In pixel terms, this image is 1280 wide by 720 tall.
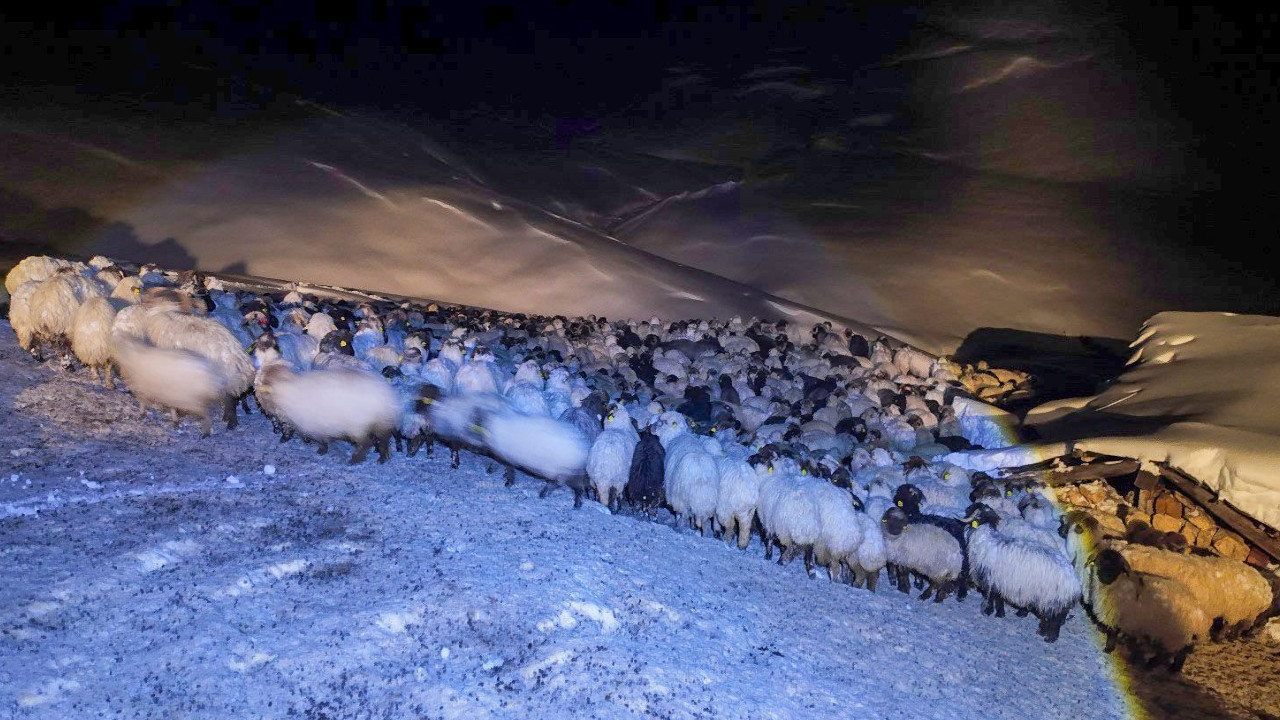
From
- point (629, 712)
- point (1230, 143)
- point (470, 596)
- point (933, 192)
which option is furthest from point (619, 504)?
point (1230, 143)

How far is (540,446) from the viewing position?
640cm

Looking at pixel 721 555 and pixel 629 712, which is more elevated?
pixel 721 555

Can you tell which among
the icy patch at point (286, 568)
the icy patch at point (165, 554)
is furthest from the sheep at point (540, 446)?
the icy patch at point (165, 554)

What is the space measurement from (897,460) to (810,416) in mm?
1116

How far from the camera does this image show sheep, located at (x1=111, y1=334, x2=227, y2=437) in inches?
253

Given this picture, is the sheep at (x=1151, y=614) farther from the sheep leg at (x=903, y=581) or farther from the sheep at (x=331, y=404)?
the sheep at (x=331, y=404)

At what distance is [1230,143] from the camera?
25.8 meters

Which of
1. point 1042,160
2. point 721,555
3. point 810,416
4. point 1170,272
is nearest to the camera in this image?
point 721,555

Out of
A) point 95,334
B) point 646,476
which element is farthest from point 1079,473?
point 95,334

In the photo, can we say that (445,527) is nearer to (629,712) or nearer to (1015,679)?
(629,712)

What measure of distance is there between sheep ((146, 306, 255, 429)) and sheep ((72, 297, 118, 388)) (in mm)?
497

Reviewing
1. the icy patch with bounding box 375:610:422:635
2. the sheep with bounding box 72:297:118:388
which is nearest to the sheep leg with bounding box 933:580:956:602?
the icy patch with bounding box 375:610:422:635

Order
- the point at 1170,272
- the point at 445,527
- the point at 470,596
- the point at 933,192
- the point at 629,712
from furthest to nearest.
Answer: the point at 933,192 < the point at 1170,272 < the point at 445,527 < the point at 470,596 < the point at 629,712

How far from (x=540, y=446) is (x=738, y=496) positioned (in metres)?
1.55
